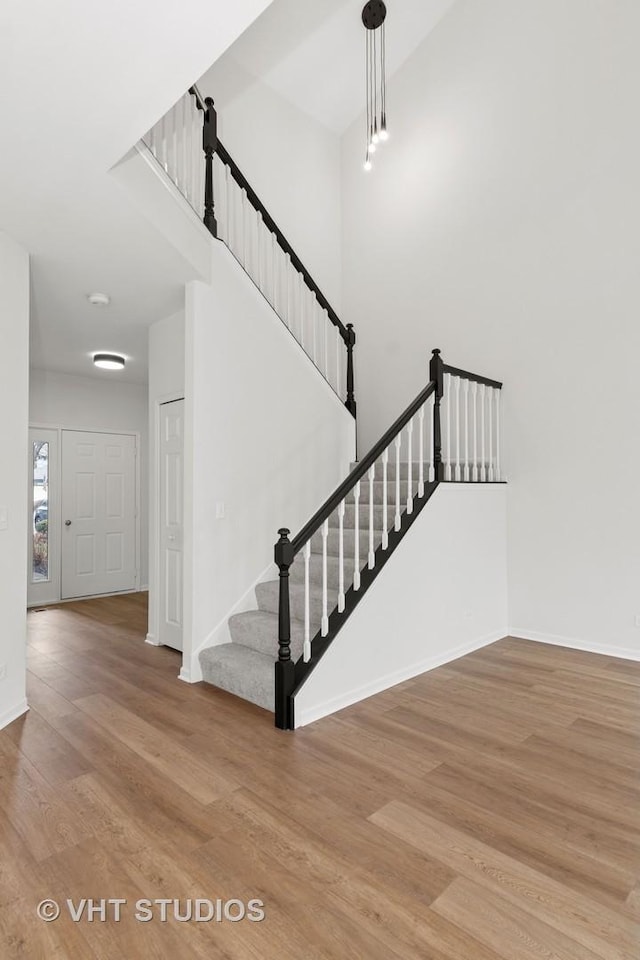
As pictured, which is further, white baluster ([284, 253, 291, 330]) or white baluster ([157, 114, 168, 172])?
white baluster ([284, 253, 291, 330])

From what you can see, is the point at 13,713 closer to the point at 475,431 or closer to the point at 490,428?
the point at 475,431

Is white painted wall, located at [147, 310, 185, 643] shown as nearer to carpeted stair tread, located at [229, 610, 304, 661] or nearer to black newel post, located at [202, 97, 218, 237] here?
black newel post, located at [202, 97, 218, 237]

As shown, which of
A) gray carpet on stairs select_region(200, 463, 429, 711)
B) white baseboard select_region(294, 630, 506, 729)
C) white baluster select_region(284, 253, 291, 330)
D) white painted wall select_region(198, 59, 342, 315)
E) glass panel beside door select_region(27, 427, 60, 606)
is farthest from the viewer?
glass panel beside door select_region(27, 427, 60, 606)

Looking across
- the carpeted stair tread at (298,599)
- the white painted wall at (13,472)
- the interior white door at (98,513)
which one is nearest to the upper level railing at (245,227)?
the white painted wall at (13,472)

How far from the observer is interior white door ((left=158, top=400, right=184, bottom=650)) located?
15.0 feet

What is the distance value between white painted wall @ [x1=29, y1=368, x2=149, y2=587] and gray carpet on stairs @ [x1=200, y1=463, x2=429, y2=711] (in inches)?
151

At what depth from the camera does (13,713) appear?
10.5 feet

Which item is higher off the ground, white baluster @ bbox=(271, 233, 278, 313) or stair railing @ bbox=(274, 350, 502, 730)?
white baluster @ bbox=(271, 233, 278, 313)

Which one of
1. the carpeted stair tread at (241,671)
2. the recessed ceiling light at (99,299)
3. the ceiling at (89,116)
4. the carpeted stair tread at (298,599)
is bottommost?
the carpeted stair tread at (241,671)

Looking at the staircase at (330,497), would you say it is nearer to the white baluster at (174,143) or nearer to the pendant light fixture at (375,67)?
the white baluster at (174,143)

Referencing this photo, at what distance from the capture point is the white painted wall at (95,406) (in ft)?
21.6

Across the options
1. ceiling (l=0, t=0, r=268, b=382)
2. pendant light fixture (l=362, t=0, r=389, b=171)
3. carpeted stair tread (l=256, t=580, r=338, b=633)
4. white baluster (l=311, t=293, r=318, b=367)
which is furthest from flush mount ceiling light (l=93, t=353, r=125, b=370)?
pendant light fixture (l=362, t=0, r=389, b=171)

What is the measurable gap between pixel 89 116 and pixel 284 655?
2.72 m

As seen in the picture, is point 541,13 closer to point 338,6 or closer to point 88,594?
point 338,6
